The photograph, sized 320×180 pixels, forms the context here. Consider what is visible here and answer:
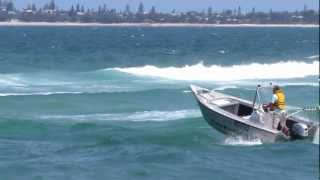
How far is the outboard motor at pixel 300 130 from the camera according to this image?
855 inches

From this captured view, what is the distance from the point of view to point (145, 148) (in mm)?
21156

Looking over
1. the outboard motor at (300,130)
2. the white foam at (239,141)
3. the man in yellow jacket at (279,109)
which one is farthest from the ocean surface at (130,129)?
the man in yellow jacket at (279,109)

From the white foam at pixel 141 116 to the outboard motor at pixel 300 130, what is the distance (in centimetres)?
599

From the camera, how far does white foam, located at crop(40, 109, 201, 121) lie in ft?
89.8

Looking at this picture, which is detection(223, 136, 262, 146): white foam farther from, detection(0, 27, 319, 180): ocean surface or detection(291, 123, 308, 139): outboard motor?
detection(291, 123, 308, 139): outboard motor

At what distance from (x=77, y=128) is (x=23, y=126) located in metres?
1.54

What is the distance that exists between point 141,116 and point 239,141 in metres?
6.36

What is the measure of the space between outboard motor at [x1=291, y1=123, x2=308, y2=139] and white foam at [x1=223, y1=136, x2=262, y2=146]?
2.72 feet

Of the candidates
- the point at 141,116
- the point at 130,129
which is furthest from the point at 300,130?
the point at 141,116

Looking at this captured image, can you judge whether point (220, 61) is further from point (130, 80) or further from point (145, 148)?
point (145, 148)

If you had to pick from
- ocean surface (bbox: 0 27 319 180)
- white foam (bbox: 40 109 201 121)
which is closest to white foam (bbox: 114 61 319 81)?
ocean surface (bbox: 0 27 319 180)

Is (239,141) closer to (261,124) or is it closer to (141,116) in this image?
(261,124)

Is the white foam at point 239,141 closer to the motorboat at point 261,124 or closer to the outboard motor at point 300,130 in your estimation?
the motorboat at point 261,124

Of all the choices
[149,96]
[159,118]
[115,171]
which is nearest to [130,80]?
[149,96]
